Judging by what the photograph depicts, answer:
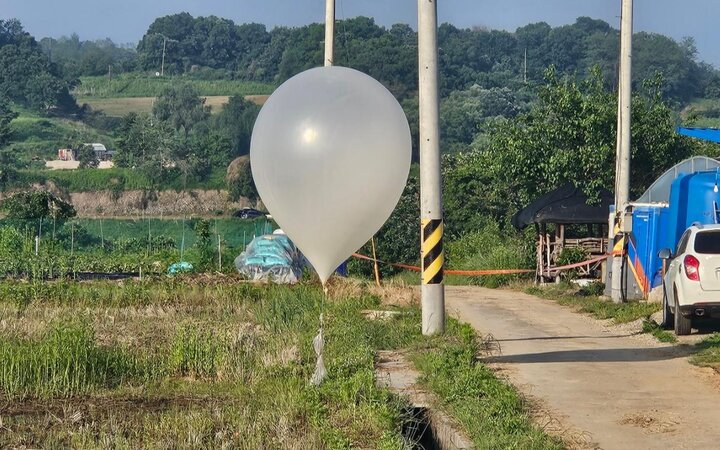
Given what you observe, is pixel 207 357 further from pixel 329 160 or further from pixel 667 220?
pixel 667 220

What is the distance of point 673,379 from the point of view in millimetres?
13094

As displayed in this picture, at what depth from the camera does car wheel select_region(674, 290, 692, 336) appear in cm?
1741

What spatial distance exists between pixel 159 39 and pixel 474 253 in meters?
119

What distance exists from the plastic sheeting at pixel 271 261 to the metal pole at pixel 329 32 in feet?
24.3

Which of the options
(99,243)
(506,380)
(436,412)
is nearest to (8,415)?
(436,412)

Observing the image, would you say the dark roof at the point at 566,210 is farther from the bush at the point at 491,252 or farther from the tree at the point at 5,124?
the tree at the point at 5,124

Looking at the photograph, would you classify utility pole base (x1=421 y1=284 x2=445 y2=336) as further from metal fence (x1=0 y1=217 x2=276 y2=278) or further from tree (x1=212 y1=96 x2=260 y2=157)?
tree (x1=212 y1=96 x2=260 y2=157)

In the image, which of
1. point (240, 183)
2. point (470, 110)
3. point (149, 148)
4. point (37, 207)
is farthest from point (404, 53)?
point (37, 207)

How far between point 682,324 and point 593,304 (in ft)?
22.5

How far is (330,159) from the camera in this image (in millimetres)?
11938

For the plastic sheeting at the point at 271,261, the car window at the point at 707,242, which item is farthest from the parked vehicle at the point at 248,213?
the car window at the point at 707,242

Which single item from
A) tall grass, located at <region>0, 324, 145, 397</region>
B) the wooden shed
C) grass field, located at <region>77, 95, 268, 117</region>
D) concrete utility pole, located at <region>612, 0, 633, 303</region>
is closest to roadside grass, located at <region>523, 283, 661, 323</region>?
concrete utility pole, located at <region>612, 0, 633, 303</region>

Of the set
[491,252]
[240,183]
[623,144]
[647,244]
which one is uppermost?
[623,144]

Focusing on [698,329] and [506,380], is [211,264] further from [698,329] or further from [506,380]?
[506,380]
